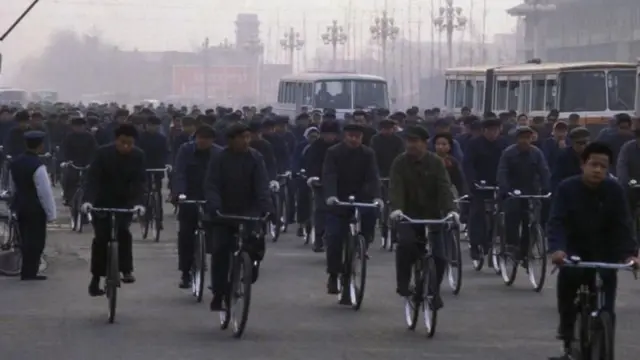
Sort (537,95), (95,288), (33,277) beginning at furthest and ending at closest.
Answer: (537,95)
(33,277)
(95,288)

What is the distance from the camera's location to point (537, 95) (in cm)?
3594

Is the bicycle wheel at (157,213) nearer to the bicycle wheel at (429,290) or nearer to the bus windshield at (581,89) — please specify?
the bicycle wheel at (429,290)

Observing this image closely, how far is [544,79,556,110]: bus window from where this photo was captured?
34.8 m

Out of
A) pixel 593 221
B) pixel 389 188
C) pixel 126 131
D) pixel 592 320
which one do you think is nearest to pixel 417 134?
pixel 389 188

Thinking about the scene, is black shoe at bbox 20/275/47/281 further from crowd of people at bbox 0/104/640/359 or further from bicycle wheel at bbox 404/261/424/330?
bicycle wheel at bbox 404/261/424/330

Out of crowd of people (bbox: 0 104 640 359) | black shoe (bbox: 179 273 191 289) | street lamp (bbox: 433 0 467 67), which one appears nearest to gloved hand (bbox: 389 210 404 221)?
crowd of people (bbox: 0 104 640 359)

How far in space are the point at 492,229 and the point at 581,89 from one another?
16.4 metres

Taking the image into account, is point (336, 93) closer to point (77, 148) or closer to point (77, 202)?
point (77, 148)

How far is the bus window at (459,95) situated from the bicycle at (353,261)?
26.6 metres

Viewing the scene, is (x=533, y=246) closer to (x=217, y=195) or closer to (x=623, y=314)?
(x=623, y=314)

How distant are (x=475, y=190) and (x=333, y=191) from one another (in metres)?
3.89

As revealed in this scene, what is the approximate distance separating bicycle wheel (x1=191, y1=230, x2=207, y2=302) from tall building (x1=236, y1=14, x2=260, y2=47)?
149 meters

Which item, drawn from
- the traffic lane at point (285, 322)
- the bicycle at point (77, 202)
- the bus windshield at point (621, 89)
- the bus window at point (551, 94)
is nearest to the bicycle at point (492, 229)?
the traffic lane at point (285, 322)

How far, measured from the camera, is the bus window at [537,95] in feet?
117
